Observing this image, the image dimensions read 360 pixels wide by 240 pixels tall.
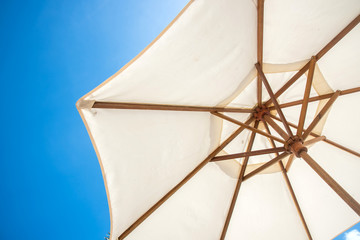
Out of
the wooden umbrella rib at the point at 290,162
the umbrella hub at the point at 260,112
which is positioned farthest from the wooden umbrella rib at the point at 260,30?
the wooden umbrella rib at the point at 290,162

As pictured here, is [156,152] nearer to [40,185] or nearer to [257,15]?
[257,15]

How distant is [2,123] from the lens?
7488 mm

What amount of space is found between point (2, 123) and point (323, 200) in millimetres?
11737

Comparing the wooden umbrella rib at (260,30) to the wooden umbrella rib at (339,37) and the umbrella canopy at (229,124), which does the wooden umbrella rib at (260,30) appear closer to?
the umbrella canopy at (229,124)

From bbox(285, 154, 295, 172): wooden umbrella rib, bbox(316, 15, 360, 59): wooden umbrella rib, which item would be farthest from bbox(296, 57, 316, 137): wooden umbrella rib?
bbox(285, 154, 295, 172): wooden umbrella rib

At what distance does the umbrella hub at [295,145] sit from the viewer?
1573 millimetres

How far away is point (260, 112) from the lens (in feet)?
9.60

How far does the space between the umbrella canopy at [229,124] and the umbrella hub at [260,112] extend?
0.02 m

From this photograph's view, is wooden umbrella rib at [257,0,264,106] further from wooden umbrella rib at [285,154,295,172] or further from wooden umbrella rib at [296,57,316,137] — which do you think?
wooden umbrella rib at [285,154,295,172]

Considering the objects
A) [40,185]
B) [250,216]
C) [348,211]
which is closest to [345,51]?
[348,211]

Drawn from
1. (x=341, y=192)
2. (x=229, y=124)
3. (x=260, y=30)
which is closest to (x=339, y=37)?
(x=260, y=30)

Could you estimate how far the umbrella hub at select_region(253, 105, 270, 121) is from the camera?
9.47ft

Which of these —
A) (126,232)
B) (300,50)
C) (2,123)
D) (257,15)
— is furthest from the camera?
(2,123)

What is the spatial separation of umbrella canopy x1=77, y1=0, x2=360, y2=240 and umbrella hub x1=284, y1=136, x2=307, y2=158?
0.04 feet
